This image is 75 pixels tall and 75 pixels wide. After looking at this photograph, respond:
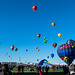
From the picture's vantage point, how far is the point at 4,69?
4266mm

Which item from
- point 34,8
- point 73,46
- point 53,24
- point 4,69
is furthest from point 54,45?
point 4,69

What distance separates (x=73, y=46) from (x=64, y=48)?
2.28 meters

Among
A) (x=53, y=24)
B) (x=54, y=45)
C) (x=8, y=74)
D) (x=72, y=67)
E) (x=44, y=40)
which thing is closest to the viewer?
(x=72, y=67)

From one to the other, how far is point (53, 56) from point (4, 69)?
53.7 meters

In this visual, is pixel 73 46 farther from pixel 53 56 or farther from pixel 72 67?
pixel 72 67

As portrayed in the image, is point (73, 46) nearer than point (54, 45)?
Yes

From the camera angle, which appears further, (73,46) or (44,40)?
(44,40)

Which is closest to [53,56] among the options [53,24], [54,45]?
[54,45]

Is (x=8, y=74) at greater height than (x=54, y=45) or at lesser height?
lesser

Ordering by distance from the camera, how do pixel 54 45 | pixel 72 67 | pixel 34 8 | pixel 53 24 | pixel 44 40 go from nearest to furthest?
pixel 72 67, pixel 34 8, pixel 53 24, pixel 54 45, pixel 44 40

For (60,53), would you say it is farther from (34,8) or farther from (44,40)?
(44,40)

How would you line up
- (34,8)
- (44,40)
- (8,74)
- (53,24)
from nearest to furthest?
(8,74) < (34,8) < (53,24) < (44,40)

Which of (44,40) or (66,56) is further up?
(44,40)

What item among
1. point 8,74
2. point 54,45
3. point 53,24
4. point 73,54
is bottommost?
point 8,74
